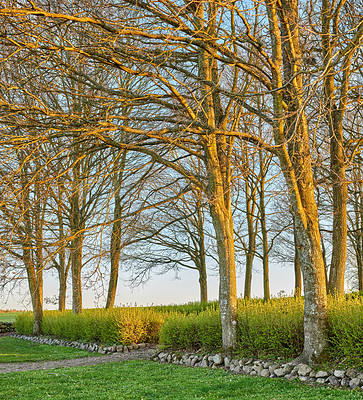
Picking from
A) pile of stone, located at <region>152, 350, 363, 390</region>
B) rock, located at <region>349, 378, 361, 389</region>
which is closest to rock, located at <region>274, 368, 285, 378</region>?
pile of stone, located at <region>152, 350, 363, 390</region>

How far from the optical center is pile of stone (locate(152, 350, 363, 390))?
6273 mm

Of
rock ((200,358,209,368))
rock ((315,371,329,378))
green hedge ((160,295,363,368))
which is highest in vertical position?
green hedge ((160,295,363,368))

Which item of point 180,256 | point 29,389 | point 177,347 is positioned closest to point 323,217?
point 180,256

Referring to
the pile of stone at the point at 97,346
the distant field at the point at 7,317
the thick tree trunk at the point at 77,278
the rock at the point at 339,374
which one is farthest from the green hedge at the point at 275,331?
the distant field at the point at 7,317

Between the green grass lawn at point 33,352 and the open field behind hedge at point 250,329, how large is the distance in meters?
0.99

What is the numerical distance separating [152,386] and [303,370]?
2.54 m

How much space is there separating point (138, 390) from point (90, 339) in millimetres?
8062

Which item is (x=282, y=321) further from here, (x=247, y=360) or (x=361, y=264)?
(x=361, y=264)

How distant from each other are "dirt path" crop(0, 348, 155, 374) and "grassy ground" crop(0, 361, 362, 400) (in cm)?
168

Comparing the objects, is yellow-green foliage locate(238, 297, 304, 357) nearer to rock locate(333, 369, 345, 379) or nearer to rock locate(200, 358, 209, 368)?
rock locate(200, 358, 209, 368)

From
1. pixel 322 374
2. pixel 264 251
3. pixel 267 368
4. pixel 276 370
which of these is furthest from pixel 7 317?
pixel 322 374

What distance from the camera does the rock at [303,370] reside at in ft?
22.0

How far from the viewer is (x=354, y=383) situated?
6.07 meters

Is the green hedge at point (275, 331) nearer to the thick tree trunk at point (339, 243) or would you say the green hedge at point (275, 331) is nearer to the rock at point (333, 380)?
the rock at point (333, 380)
